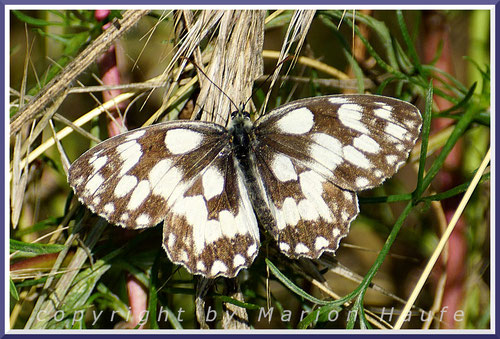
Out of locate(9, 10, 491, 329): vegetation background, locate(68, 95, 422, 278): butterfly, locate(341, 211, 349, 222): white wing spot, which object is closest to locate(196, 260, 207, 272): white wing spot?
locate(68, 95, 422, 278): butterfly

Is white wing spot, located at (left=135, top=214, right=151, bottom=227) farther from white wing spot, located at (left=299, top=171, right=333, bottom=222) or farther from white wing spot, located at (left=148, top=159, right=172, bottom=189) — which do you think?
white wing spot, located at (left=299, top=171, right=333, bottom=222)

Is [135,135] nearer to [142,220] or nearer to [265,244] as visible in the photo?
[142,220]

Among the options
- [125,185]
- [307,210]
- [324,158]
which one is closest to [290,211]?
[307,210]

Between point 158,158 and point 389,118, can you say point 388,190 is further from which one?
point 158,158

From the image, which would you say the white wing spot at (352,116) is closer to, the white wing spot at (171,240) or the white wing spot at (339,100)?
the white wing spot at (339,100)

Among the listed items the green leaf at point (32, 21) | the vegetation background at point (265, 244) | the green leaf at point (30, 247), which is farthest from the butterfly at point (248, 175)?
the green leaf at point (32, 21)

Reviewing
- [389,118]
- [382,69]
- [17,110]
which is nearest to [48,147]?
[17,110]
